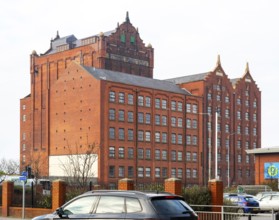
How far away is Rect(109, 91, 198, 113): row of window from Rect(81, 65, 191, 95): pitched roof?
2.11 m

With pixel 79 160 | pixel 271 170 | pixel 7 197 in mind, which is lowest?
pixel 7 197

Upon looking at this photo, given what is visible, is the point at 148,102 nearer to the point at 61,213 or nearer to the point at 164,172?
the point at 164,172

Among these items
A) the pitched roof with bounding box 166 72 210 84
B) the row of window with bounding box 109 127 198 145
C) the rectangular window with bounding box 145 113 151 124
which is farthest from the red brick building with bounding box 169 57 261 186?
the rectangular window with bounding box 145 113 151 124

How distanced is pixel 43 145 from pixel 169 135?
20.1 meters

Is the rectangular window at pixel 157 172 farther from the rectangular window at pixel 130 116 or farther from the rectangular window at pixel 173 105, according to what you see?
the rectangular window at pixel 173 105

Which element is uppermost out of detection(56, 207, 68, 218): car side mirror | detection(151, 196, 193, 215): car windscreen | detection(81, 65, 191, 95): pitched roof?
detection(81, 65, 191, 95): pitched roof

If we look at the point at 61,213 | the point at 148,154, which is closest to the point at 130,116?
the point at 148,154

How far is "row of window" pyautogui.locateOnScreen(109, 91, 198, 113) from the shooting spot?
81113 millimetres

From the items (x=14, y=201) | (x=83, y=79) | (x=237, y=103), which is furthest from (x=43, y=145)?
(x=14, y=201)

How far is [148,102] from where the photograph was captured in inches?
3371

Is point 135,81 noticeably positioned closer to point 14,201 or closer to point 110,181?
point 110,181

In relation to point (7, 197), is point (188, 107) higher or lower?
higher

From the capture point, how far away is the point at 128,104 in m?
82.6

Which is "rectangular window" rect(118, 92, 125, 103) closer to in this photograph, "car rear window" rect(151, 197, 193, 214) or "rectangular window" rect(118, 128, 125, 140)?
"rectangular window" rect(118, 128, 125, 140)
